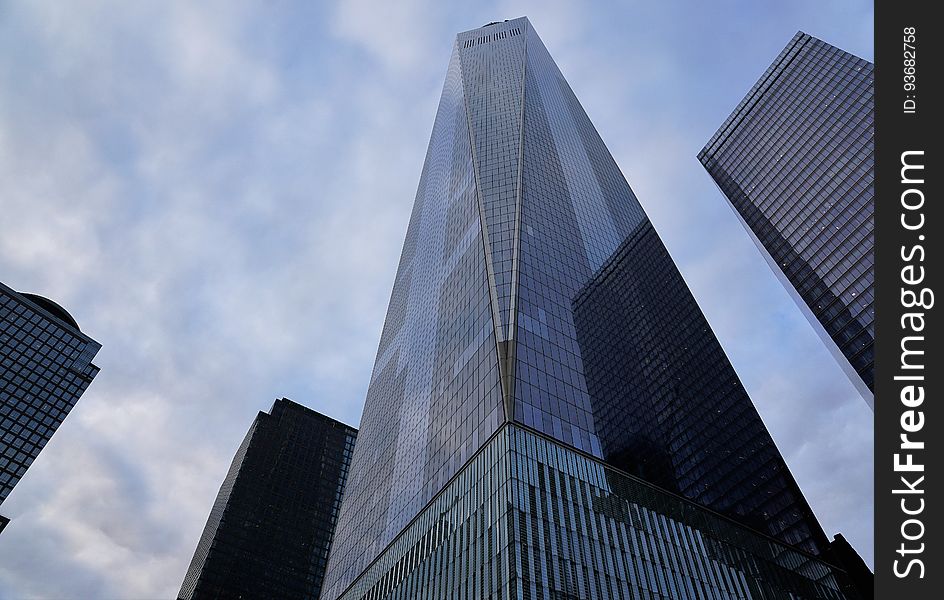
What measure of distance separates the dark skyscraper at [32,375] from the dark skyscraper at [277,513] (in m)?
51.1

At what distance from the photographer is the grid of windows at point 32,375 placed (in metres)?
120

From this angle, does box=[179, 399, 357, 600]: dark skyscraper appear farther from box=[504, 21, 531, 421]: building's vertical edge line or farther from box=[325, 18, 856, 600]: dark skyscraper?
box=[504, 21, 531, 421]: building's vertical edge line

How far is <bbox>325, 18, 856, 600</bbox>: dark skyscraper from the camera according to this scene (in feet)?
137

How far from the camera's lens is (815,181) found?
364 feet

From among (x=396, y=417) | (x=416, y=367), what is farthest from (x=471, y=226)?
(x=396, y=417)

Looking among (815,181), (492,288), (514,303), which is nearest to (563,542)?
(514,303)

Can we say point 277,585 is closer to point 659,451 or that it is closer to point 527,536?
point 659,451

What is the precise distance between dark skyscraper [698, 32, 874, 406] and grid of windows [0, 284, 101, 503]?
6367 inches

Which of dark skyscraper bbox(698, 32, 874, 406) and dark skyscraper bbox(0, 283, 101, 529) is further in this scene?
dark skyscraper bbox(0, 283, 101, 529)

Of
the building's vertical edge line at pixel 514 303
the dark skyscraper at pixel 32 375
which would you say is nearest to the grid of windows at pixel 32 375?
the dark skyscraper at pixel 32 375

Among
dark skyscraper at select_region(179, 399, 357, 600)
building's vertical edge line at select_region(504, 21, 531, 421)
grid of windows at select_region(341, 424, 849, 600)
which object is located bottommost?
grid of windows at select_region(341, 424, 849, 600)

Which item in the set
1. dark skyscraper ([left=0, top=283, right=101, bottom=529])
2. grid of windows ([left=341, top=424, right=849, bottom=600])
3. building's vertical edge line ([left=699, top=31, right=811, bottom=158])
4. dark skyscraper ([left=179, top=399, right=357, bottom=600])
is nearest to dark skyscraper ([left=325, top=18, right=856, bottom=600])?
grid of windows ([left=341, top=424, right=849, bottom=600])

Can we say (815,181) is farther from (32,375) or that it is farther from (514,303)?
(32,375)

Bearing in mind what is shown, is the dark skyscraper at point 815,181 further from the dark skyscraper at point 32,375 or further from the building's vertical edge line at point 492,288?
the dark skyscraper at point 32,375
